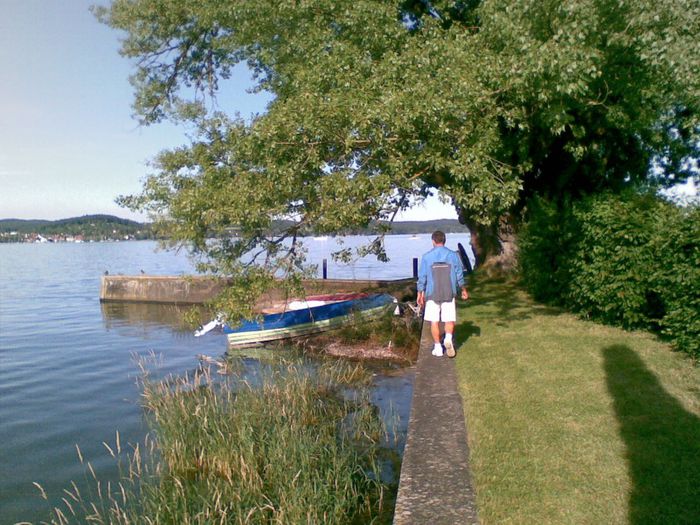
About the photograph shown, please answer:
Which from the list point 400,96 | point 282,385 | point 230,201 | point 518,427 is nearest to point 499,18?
point 400,96

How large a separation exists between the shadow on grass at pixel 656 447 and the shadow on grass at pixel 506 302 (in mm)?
5252

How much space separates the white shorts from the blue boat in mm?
9429

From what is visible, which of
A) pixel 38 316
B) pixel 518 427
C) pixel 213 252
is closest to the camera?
pixel 518 427

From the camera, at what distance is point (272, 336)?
1961 cm

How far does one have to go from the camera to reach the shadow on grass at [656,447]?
462 centimetres

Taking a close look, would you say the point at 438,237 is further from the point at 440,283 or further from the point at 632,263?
the point at 632,263

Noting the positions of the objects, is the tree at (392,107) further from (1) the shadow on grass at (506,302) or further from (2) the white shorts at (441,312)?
(1) the shadow on grass at (506,302)

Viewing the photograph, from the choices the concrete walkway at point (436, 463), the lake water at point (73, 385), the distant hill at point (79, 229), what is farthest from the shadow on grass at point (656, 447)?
the distant hill at point (79, 229)

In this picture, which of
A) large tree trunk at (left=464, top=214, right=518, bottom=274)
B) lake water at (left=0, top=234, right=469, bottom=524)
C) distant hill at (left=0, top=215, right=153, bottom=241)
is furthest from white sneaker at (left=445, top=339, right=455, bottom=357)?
distant hill at (left=0, top=215, right=153, bottom=241)

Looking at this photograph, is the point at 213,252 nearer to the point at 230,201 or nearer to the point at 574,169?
the point at 230,201

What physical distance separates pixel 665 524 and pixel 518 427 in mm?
2151

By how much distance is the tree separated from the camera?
30.4ft

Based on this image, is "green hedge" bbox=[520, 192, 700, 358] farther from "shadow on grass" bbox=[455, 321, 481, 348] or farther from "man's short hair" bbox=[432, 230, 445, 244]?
"man's short hair" bbox=[432, 230, 445, 244]

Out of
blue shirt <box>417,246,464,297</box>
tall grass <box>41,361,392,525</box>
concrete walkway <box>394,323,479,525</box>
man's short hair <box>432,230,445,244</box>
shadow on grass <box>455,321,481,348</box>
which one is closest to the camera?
concrete walkway <box>394,323,479,525</box>
